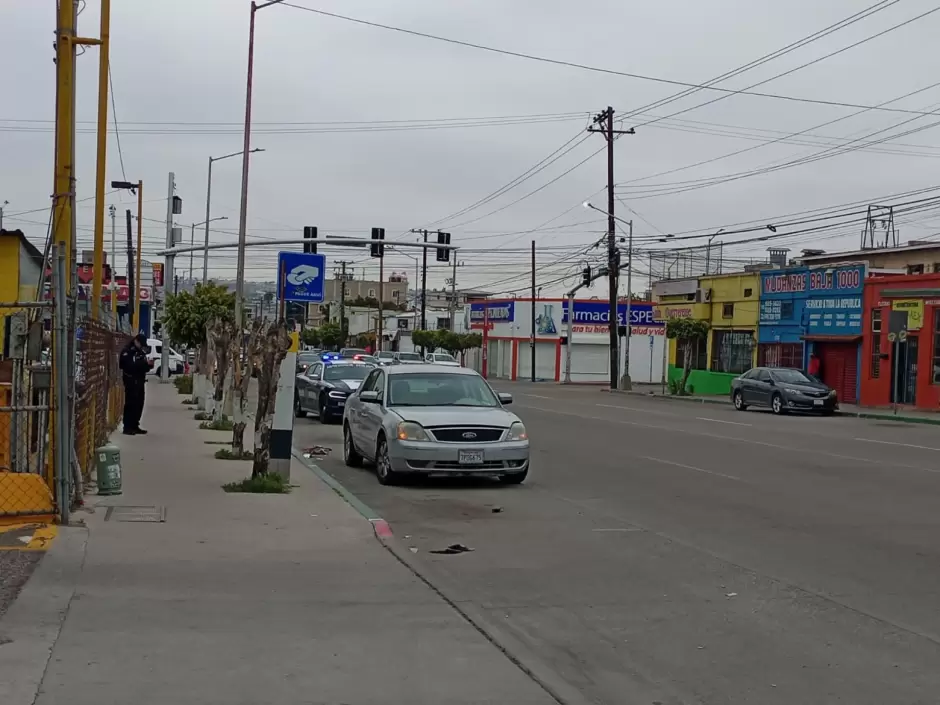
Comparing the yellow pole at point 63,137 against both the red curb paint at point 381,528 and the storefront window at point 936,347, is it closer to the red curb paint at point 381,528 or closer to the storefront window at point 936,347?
the red curb paint at point 381,528

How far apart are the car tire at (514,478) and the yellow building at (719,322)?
35.1m

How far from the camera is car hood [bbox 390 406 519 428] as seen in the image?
1480 cm

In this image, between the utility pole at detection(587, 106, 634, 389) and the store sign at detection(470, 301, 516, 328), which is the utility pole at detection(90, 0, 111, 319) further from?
the store sign at detection(470, 301, 516, 328)

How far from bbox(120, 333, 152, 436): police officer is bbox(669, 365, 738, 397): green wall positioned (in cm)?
3306

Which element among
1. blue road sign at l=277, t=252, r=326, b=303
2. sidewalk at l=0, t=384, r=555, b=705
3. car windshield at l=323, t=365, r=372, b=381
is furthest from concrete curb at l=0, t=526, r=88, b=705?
car windshield at l=323, t=365, r=372, b=381

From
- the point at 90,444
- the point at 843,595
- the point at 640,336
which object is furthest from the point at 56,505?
the point at 640,336

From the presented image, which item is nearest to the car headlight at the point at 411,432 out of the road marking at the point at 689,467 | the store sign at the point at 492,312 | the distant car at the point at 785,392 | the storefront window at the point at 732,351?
the road marking at the point at 689,467

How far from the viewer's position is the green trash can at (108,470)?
12383 mm

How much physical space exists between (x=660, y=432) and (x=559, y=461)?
726 centimetres

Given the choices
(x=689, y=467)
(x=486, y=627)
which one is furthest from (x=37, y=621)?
(x=689, y=467)

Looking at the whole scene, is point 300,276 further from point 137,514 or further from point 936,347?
point 936,347

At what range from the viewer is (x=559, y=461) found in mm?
18750

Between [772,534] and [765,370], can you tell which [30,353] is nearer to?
[772,534]

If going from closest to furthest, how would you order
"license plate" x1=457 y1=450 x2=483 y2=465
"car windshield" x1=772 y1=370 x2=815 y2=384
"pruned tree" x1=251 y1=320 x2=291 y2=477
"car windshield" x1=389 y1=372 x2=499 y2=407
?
"pruned tree" x1=251 y1=320 x2=291 y2=477
"license plate" x1=457 y1=450 x2=483 y2=465
"car windshield" x1=389 y1=372 x2=499 y2=407
"car windshield" x1=772 y1=370 x2=815 y2=384
